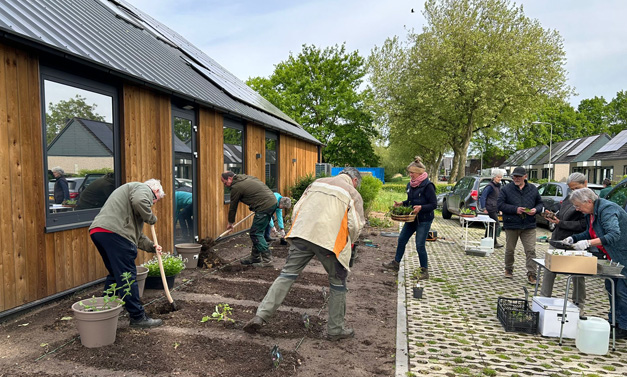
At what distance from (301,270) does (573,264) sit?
293 centimetres

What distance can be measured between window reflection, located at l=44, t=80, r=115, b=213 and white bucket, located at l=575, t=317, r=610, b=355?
626 centimetres

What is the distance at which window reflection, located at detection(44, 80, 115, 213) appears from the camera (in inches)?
193

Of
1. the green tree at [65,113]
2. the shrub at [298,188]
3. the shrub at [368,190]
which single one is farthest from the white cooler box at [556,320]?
the shrub at [298,188]

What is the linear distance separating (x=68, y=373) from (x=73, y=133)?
3225 millimetres

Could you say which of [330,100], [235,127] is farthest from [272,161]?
[330,100]

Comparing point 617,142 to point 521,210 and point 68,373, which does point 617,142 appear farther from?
point 68,373

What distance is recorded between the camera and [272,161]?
13531 mm

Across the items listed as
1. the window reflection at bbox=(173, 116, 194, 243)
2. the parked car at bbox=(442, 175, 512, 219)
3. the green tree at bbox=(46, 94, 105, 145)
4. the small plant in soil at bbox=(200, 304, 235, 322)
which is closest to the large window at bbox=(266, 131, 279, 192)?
the window reflection at bbox=(173, 116, 194, 243)

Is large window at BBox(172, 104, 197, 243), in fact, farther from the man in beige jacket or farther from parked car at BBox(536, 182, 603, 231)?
parked car at BBox(536, 182, 603, 231)

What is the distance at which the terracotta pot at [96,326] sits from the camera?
361 centimetres

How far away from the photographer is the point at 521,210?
6461 mm

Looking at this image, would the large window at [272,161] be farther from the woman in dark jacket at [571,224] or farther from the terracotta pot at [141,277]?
the woman in dark jacket at [571,224]

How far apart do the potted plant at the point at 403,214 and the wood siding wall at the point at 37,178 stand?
416 centimetres

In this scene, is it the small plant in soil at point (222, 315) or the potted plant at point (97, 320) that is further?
the small plant in soil at point (222, 315)
